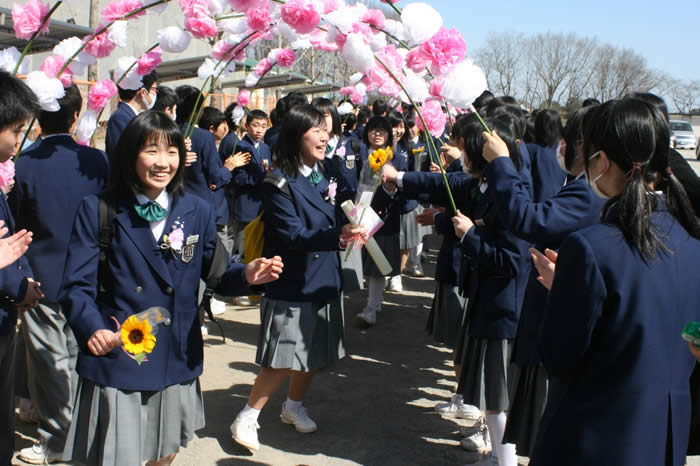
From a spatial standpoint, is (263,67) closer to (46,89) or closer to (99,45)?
(99,45)

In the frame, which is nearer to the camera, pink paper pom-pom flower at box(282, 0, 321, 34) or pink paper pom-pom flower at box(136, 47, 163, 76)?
pink paper pom-pom flower at box(282, 0, 321, 34)

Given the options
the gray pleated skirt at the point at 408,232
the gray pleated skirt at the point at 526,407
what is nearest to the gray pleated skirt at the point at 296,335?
the gray pleated skirt at the point at 526,407

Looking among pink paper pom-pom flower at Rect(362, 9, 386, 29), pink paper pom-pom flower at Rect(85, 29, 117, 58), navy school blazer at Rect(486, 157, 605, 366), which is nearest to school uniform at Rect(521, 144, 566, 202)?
Answer: pink paper pom-pom flower at Rect(362, 9, 386, 29)

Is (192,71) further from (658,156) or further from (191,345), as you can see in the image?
(658,156)

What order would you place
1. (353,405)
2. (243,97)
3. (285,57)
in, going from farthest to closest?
(243,97) < (285,57) < (353,405)

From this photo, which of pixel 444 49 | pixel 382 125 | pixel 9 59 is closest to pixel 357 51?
pixel 444 49

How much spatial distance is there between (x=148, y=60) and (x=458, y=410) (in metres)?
2.89

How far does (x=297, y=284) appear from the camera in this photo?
3.69m

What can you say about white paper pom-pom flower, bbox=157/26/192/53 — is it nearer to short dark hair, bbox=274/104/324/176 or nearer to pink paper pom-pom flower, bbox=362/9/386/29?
short dark hair, bbox=274/104/324/176

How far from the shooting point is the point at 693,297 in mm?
1777

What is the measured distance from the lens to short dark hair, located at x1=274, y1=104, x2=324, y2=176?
3.71 meters

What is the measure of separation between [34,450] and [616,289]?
310 centimetres

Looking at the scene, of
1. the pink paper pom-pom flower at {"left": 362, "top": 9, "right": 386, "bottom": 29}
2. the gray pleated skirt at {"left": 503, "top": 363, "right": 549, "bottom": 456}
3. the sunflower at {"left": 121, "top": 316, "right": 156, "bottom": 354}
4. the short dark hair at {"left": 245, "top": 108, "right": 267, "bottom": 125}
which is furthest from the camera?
the short dark hair at {"left": 245, "top": 108, "right": 267, "bottom": 125}

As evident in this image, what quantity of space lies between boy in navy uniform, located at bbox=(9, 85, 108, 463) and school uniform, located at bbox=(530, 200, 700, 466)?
8.44ft
